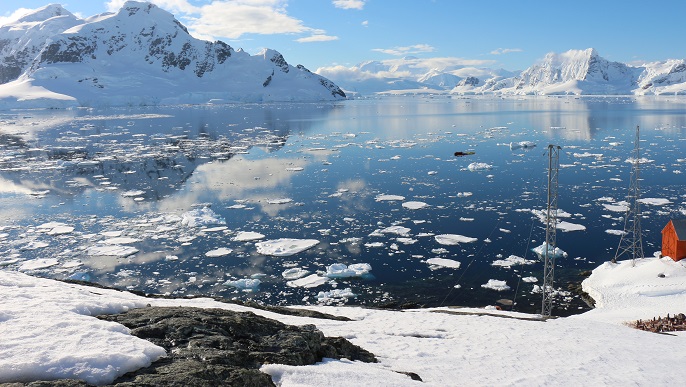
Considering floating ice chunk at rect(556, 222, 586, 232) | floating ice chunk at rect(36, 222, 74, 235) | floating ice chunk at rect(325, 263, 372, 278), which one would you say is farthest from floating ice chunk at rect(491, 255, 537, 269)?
floating ice chunk at rect(36, 222, 74, 235)

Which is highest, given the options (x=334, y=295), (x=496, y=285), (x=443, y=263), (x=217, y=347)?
(x=217, y=347)

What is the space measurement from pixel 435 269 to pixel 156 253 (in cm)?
1472

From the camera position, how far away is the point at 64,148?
65.8 metres

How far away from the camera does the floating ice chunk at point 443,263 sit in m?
24.4

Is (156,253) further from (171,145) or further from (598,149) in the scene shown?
(598,149)

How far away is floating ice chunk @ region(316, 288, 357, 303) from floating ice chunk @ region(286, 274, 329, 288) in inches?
36.0

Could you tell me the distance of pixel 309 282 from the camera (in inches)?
888

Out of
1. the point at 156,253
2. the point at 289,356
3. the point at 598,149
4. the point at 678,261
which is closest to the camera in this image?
the point at 289,356

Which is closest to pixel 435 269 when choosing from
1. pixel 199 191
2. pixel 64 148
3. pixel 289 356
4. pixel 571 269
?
pixel 571 269

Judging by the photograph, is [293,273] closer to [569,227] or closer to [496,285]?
[496,285]

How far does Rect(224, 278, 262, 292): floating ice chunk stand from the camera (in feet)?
72.0

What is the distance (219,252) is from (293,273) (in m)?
4.83

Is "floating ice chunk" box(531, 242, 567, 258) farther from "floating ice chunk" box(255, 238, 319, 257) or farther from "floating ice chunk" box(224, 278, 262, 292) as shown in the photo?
"floating ice chunk" box(224, 278, 262, 292)

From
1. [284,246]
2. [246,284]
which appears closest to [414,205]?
[284,246]
